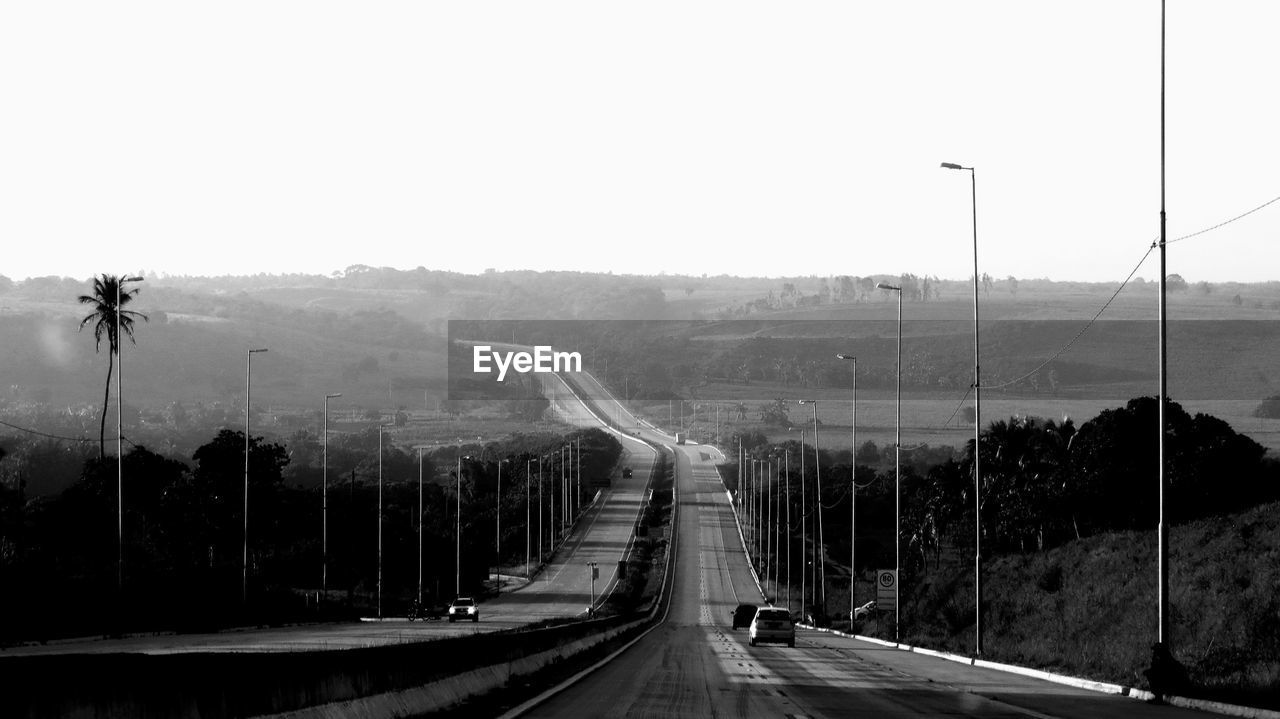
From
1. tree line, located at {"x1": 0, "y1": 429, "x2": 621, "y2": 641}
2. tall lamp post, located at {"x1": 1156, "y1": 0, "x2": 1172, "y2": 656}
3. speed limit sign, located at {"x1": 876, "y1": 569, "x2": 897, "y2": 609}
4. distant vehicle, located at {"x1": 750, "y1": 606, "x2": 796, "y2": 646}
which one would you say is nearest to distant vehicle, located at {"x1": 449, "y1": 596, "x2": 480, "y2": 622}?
tree line, located at {"x1": 0, "y1": 429, "x2": 621, "y2": 641}

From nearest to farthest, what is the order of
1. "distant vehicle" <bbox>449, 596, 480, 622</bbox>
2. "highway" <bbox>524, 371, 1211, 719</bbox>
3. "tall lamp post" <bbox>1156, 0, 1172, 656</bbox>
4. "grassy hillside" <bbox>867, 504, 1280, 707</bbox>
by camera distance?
"highway" <bbox>524, 371, 1211, 719</bbox> → "tall lamp post" <bbox>1156, 0, 1172, 656</bbox> → "grassy hillside" <bbox>867, 504, 1280, 707</bbox> → "distant vehicle" <bbox>449, 596, 480, 622</bbox>

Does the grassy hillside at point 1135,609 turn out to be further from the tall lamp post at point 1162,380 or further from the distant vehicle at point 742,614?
the distant vehicle at point 742,614

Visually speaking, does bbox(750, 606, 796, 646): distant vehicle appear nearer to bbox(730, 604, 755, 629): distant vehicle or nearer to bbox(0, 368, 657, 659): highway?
bbox(0, 368, 657, 659): highway

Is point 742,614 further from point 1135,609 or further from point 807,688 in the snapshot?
point 807,688

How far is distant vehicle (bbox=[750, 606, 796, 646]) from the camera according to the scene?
2121 inches

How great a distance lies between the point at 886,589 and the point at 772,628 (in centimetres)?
1187

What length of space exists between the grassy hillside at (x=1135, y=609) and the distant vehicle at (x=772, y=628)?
207 inches

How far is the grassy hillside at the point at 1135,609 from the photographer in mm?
31328

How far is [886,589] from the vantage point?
64250mm

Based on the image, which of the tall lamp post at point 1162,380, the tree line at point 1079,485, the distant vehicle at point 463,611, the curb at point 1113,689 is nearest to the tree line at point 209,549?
the distant vehicle at point 463,611

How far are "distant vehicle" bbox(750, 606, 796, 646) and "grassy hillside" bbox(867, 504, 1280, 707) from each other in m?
5.26

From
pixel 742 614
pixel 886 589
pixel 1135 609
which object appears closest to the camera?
pixel 1135 609

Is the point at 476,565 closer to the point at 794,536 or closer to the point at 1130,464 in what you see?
the point at 794,536

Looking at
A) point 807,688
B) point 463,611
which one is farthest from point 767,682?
point 463,611
